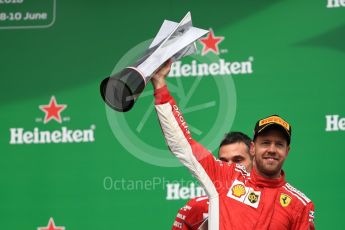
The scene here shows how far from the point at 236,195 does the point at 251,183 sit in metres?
0.09

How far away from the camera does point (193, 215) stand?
3482 mm

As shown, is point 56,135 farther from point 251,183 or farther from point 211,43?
point 251,183

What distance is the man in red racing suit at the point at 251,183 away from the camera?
2.87m

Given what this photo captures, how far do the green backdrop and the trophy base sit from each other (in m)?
1.71

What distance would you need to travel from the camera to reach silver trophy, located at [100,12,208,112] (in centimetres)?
264

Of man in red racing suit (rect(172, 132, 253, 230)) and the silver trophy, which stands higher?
the silver trophy

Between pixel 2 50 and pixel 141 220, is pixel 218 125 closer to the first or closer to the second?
pixel 141 220

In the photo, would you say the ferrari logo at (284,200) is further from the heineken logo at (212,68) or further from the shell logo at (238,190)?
the heineken logo at (212,68)

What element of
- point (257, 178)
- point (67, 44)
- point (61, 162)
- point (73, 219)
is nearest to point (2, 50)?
point (67, 44)

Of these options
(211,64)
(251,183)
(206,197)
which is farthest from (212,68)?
(251,183)

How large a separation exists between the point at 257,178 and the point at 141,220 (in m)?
1.52

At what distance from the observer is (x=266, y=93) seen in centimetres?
438

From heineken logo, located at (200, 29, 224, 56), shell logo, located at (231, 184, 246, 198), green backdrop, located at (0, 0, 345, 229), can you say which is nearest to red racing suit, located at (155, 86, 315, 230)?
shell logo, located at (231, 184, 246, 198)

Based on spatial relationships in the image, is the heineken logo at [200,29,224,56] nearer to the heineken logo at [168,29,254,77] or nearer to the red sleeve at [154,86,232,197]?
the heineken logo at [168,29,254,77]
